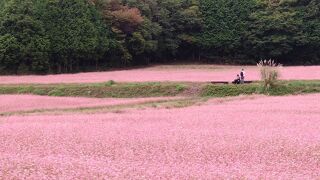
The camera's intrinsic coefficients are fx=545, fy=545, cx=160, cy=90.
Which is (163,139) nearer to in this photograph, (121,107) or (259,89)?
(121,107)

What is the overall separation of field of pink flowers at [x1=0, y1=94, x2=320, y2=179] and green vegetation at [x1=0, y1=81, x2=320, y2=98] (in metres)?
14.5

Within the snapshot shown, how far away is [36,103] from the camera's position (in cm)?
4372

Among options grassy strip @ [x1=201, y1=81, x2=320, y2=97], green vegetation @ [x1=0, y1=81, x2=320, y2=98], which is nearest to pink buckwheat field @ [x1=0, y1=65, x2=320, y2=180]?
grassy strip @ [x1=201, y1=81, x2=320, y2=97]

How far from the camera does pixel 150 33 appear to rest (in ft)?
281

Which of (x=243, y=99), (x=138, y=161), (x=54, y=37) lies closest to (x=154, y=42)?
(x=54, y=37)

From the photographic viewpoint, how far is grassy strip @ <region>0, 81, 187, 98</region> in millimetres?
51000

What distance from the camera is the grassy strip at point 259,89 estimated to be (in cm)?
4862

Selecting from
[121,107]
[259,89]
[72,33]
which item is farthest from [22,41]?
[259,89]

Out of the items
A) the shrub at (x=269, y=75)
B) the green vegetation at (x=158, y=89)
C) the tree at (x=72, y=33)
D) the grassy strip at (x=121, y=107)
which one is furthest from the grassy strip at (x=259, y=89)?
the tree at (x=72, y=33)

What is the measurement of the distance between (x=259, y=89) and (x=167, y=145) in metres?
28.3

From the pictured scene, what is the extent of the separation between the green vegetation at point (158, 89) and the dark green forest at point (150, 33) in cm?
1922

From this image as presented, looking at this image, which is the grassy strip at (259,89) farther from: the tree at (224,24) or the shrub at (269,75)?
the tree at (224,24)

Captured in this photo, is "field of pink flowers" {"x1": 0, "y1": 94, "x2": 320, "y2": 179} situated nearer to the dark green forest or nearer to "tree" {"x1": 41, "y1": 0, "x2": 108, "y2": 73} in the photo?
the dark green forest

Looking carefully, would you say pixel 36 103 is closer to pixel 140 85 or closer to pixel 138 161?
pixel 140 85
